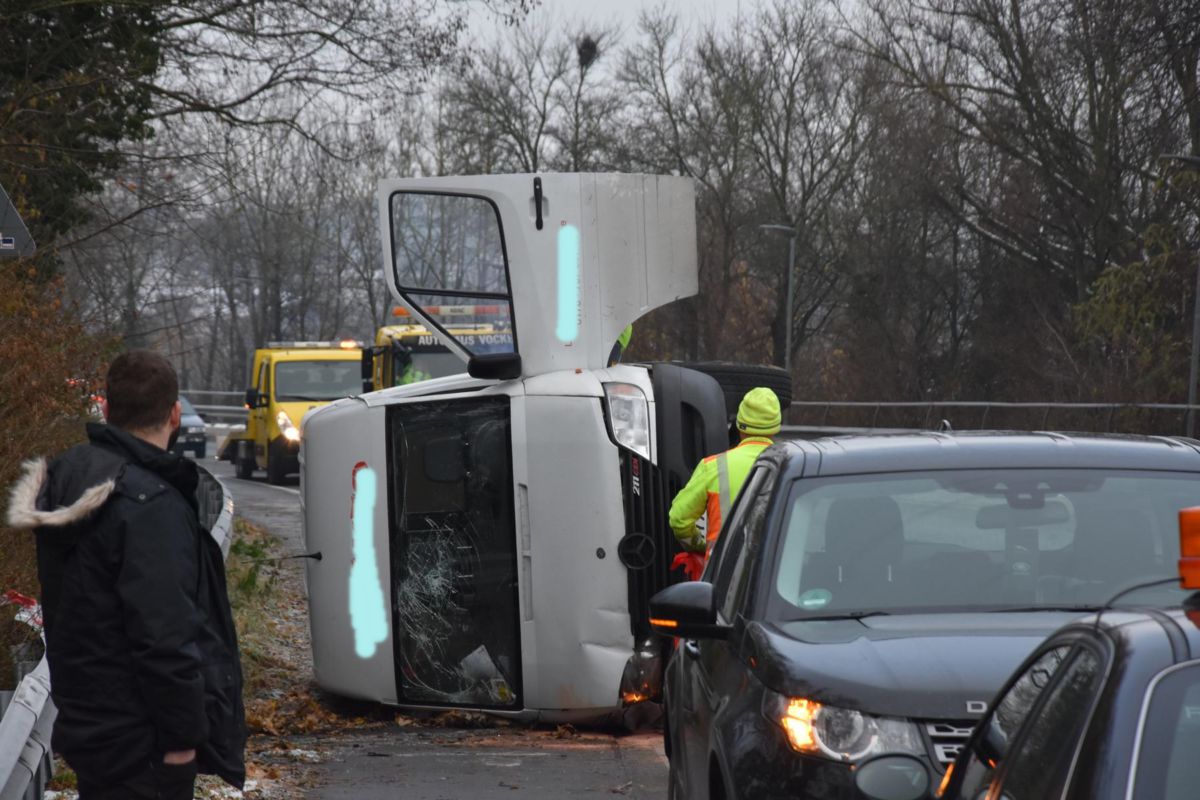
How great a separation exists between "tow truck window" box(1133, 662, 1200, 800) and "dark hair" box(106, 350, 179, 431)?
104 inches

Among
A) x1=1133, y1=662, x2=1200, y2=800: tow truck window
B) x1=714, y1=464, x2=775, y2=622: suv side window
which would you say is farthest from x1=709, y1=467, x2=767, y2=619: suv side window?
x1=1133, y1=662, x2=1200, y2=800: tow truck window

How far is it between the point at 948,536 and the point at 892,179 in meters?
43.8

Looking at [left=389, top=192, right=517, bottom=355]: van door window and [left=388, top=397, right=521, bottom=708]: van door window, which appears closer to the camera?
[left=388, top=397, right=521, bottom=708]: van door window

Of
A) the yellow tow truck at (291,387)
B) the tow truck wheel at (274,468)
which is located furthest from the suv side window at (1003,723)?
the tow truck wheel at (274,468)

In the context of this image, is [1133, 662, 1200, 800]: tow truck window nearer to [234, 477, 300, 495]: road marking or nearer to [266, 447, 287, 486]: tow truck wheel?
[234, 477, 300, 495]: road marking

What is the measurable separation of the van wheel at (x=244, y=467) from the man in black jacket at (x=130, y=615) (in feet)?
96.3

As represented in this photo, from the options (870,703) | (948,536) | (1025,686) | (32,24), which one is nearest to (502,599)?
(948,536)

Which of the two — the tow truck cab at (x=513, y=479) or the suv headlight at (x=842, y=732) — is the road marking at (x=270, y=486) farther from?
the suv headlight at (x=842, y=732)

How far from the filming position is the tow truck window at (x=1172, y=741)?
95.5 inches

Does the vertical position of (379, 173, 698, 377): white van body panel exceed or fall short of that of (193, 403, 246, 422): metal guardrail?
it exceeds it

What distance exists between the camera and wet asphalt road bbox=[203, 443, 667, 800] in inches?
302

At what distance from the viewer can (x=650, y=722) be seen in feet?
30.9

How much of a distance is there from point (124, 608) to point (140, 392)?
556mm

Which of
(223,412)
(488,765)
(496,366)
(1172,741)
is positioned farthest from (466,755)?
(223,412)
